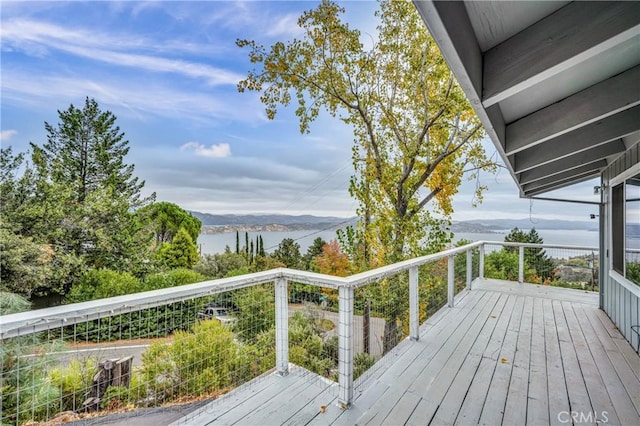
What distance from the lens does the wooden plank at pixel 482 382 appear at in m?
2.14

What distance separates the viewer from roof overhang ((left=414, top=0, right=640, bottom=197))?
1288mm

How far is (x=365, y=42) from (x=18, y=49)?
1772cm

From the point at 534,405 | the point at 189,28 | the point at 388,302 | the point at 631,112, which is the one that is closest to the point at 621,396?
the point at 534,405

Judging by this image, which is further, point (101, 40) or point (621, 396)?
point (101, 40)

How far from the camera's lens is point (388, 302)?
5914 mm

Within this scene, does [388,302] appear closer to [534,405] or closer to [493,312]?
[493,312]

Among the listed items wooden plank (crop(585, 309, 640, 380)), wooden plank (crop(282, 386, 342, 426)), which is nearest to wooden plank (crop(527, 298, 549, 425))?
wooden plank (crop(585, 309, 640, 380))

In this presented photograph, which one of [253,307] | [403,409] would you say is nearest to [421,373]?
[403,409]

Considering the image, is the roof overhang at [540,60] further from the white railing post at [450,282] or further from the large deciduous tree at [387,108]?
the large deciduous tree at [387,108]

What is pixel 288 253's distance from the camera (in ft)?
67.5

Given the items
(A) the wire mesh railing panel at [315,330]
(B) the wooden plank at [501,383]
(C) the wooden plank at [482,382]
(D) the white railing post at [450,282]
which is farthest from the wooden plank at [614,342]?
(A) the wire mesh railing panel at [315,330]

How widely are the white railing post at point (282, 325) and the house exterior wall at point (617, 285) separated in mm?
3659

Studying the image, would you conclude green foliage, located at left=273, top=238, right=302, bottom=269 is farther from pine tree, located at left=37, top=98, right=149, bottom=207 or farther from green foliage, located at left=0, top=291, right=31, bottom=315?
green foliage, located at left=0, top=291, right=31, bottom=315

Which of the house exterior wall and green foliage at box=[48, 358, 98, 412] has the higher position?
the house exterior wall
